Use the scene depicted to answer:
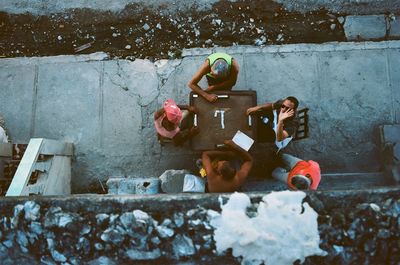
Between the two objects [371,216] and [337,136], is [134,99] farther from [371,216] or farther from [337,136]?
[371,216]

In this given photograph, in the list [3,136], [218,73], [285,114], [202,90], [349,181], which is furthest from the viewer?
[349,181]

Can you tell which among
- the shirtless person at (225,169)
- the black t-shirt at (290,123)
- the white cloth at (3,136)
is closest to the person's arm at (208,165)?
the shirtless person at (225,169)

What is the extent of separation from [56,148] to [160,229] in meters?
2.61

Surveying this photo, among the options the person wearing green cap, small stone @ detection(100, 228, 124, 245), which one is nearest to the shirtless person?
the person wearing green cap

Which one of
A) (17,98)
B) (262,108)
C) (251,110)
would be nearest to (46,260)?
(251,110)

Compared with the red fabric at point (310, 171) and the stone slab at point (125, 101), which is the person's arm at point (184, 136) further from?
the red fabric at point (310, 171)

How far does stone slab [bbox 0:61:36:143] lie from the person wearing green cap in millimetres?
2600

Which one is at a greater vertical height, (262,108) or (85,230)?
(262,108)

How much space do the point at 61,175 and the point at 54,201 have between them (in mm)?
2138

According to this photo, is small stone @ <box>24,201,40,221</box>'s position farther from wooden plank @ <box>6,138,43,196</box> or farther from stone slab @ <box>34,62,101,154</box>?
stone slab @ <box>34,62,101,154</box>

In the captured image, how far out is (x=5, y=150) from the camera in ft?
16.3

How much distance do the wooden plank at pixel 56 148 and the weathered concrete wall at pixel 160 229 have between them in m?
1.64

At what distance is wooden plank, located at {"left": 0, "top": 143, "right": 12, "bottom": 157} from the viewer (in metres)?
4.88

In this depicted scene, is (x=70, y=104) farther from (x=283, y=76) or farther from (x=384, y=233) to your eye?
(x=384, y=233)
